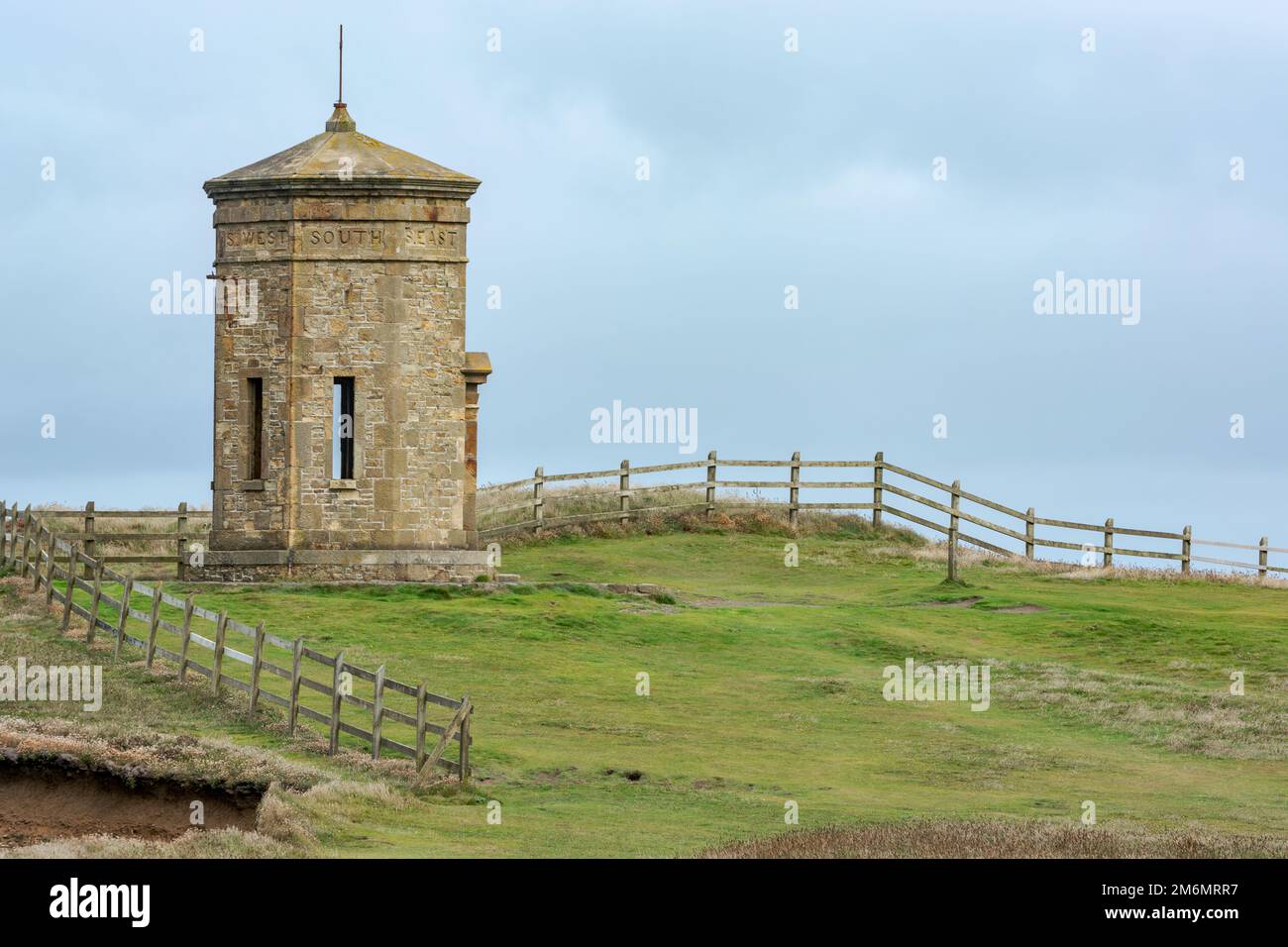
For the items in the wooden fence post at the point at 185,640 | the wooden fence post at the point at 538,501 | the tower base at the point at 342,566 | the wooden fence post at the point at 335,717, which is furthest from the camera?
the wooden fence post at the point at 538,501

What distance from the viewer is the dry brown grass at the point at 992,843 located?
18.0 meters

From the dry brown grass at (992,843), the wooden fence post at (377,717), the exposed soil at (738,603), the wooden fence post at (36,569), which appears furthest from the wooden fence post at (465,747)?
the exposed soil at (738,603)

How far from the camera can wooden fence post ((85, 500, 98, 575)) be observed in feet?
131

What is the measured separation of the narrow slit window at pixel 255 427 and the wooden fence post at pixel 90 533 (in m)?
4.98

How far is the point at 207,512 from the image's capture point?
41.9 meters

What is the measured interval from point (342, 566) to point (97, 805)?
14.0 m

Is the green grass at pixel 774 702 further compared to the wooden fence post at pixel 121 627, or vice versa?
the wooden fence post at pixel 121 627

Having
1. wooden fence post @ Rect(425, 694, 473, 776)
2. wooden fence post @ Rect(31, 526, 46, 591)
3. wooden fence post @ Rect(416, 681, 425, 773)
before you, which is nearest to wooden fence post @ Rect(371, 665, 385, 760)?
wooden fence post @ Rect(416, 681, 425, 773)

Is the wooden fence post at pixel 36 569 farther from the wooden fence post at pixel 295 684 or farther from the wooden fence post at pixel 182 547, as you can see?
the wooden fence post at pixel 295 684

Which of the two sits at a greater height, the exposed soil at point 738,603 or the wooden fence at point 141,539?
the wooden fence at point 141,539

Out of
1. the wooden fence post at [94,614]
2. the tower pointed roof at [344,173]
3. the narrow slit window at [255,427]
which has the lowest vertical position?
the wooden fence post at [94,614]

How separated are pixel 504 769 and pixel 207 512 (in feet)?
67.3

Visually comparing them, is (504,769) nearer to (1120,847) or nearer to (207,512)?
(1120,847)
